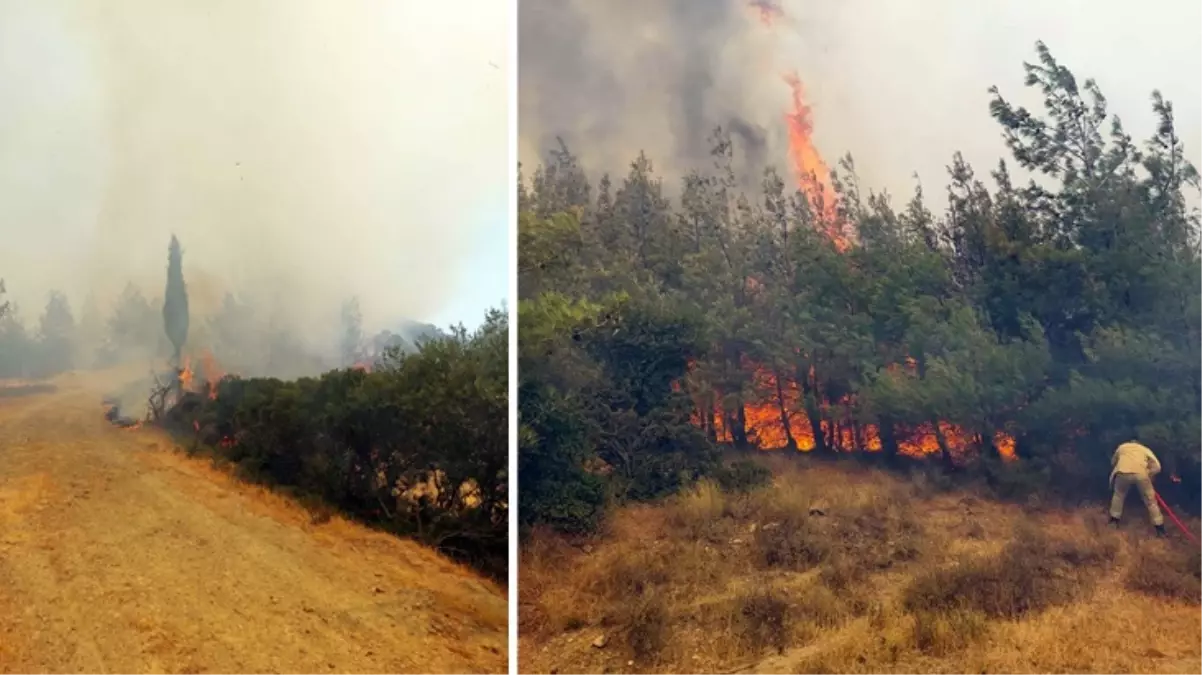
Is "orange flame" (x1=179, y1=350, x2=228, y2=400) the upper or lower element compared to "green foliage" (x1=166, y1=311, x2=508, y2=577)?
upper

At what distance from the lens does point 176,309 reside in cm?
352

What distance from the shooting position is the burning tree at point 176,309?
11.5 feet

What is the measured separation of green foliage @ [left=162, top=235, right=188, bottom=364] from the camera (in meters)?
3.51

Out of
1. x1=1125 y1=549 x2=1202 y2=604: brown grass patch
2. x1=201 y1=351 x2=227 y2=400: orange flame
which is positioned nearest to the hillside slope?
x1=1125 y1=549 x2=1202 y2=604: brown grass patch

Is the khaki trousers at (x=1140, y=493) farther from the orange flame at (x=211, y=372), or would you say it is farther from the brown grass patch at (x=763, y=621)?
the orange flame at (x=211, y=372)

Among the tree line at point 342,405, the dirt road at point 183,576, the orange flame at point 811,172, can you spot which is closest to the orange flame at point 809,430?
the orange flame at point 811,172

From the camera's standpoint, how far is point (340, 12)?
3.79 metres

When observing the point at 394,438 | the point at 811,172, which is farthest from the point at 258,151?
the point at 811,172

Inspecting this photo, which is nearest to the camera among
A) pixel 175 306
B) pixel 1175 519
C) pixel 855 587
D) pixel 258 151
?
pixel 1175 519

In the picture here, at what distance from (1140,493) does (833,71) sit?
1851 millimetres

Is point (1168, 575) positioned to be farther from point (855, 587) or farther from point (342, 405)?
point (342, 405)

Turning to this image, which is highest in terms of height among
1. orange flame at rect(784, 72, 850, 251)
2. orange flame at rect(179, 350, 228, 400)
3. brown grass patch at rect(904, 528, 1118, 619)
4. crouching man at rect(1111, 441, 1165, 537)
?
orange flame at rect(784, 72, 850, 251)

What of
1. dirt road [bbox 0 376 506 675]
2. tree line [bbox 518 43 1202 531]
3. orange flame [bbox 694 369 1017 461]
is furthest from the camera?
dirt road [bbox 0 376 506 675]

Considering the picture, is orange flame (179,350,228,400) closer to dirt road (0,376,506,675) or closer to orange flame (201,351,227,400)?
orange flame (201,351,227,400)
